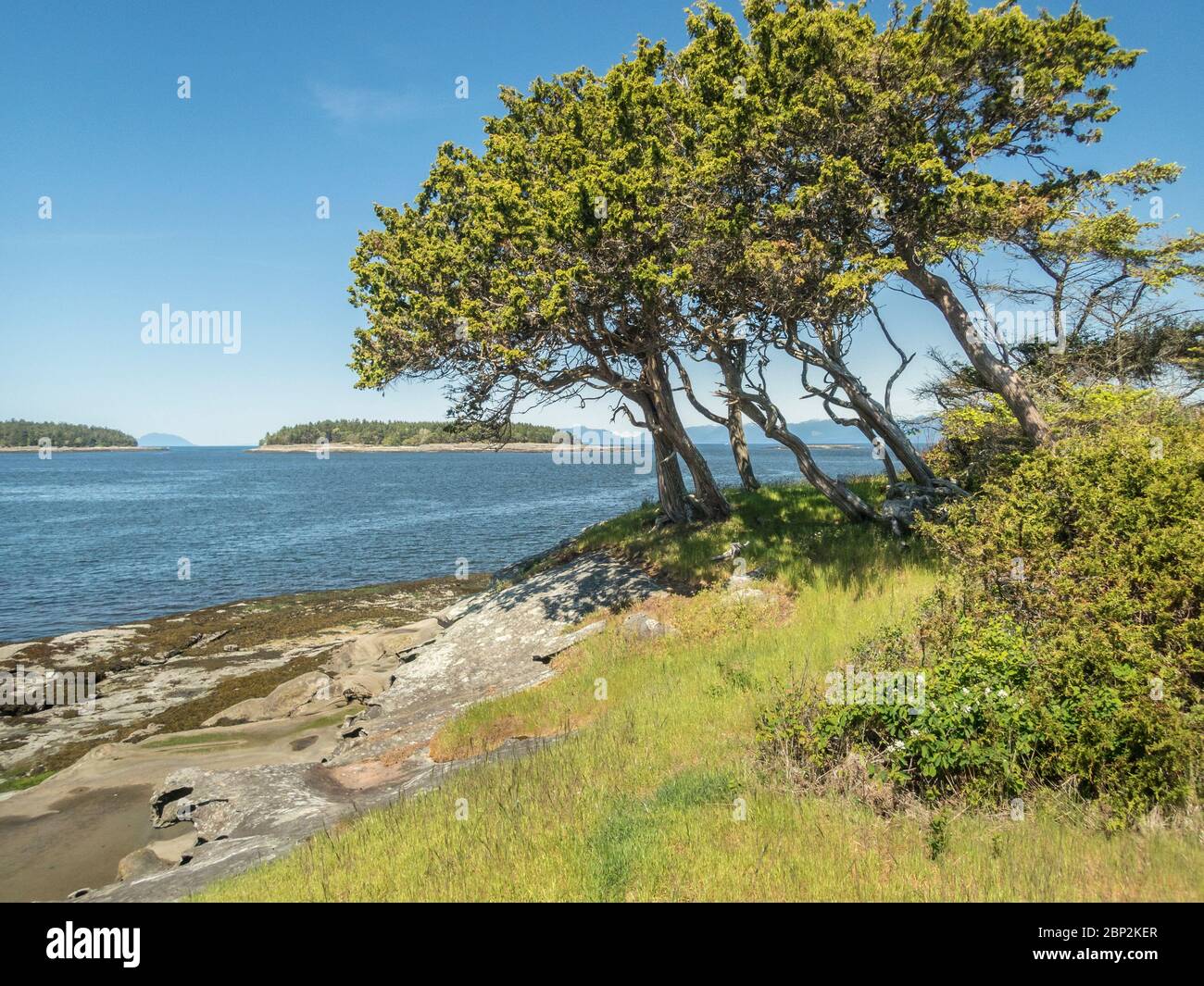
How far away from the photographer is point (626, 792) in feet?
24.8

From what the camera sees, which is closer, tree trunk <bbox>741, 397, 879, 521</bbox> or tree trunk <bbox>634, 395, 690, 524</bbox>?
tree trunk <bbox>741, 397, 879, 521</bbox>

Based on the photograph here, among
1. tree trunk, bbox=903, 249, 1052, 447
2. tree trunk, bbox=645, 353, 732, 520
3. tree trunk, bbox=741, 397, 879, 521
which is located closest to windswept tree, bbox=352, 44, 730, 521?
tree trunk, bbox=645, 353, 732, 520

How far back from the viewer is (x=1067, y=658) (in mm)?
6895

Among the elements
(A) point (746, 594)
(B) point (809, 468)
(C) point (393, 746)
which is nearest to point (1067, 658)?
(A) point (746, 594)

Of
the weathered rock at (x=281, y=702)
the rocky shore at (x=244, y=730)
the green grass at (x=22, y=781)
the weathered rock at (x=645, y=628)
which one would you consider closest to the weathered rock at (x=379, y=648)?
the rocky shore at (x=244, y=730)

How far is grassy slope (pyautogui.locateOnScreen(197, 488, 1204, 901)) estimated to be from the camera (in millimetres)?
5094

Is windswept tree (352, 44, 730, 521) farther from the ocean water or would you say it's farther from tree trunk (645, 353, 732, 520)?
the ocean water

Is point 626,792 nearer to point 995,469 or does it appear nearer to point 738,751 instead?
point 738,751

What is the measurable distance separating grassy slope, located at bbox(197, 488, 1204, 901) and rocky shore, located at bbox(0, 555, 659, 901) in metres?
2.12

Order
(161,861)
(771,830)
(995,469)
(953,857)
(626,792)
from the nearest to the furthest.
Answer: (953,857) → (771,830) → (626,792) → (161,861) → (995,469)

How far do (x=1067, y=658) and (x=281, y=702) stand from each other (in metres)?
19.5

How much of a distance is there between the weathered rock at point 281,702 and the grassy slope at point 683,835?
8666mm

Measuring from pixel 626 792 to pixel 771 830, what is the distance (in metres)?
2.04
